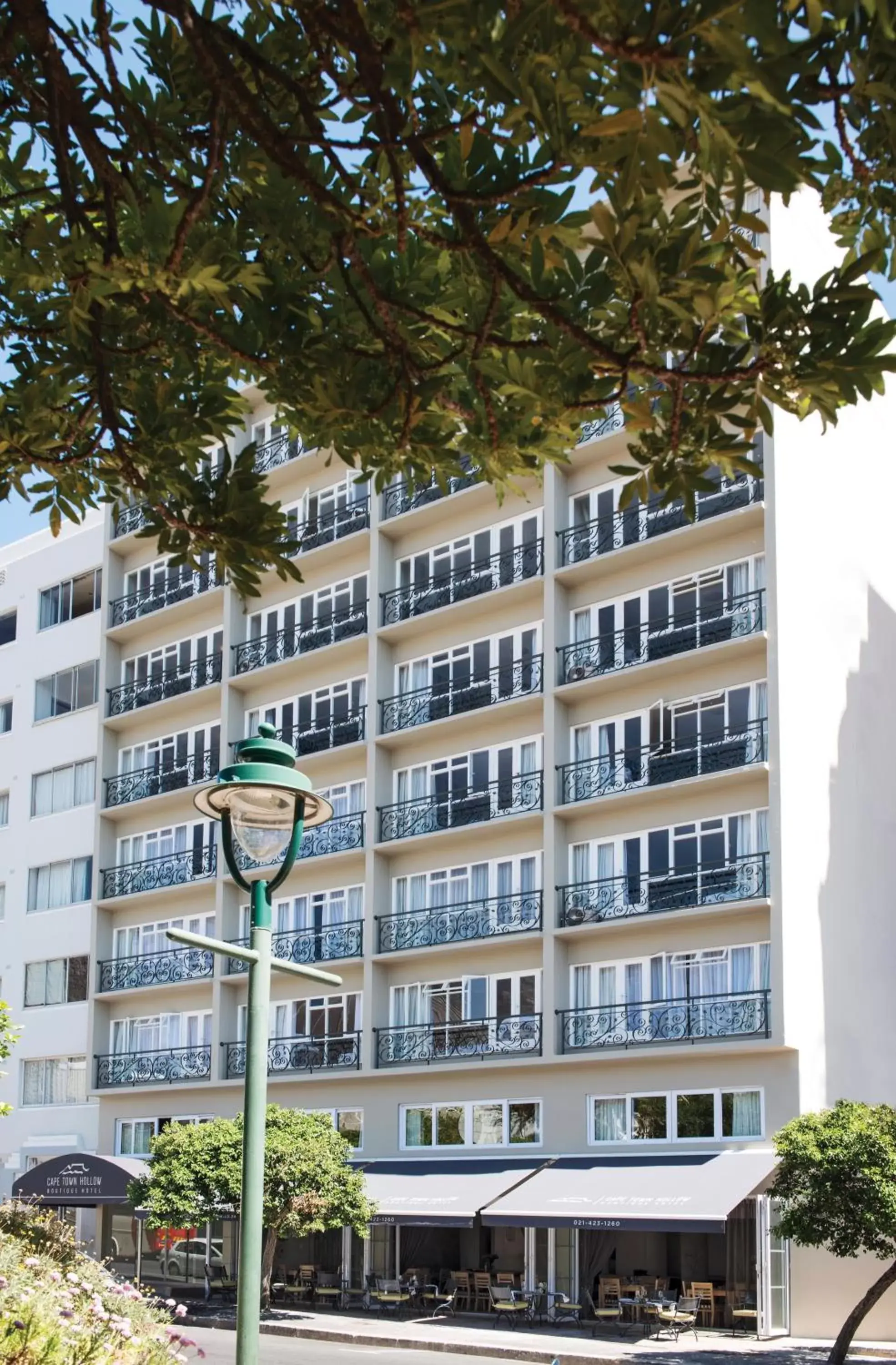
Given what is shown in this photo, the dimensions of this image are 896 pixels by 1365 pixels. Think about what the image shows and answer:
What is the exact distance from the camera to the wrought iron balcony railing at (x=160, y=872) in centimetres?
4425

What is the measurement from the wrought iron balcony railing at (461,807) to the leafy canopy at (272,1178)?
22.3ft

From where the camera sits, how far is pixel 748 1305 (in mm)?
31531

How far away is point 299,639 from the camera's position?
43.8m

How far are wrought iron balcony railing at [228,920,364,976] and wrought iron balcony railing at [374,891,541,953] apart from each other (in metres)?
0.80

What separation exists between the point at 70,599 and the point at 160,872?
9.89 metres

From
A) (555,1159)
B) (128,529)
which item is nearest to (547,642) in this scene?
(555,1159)

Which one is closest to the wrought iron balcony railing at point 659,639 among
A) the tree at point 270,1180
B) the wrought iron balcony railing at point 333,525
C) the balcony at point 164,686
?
the wrought iron balcony railing at point 333,525

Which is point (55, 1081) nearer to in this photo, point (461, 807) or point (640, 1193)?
point (461, 807)

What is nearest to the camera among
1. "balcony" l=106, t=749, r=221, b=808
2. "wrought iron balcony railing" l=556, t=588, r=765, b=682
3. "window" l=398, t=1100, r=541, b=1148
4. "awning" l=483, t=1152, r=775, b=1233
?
"awning" l=483, t=1152, r=775, b=1233

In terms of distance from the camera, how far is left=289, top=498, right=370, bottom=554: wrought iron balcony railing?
43.0 m

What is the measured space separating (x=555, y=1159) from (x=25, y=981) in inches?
784

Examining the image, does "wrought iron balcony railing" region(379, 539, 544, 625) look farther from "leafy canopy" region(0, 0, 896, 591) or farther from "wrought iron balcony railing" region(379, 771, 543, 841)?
"leafy canopy" region(0, 0, 896, 591)

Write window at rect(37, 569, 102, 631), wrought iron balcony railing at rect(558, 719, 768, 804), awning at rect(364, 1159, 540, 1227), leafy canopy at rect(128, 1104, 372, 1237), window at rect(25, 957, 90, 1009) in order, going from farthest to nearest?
window at rect(37, 569, 102, 631) → window at rect(25, 957, 90, 1009) → leafy canopy at rect(128, 1104, 372, 1237) → wrought iron balcony railing at rect(558, 719, 768, 804) → awning at rect(364, 1159, 540, 1227)

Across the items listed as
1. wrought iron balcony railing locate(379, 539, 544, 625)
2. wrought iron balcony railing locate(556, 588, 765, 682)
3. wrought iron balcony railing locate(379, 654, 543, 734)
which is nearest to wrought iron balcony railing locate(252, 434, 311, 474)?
wrought iron balcony railing locate(379, 539, 544, 625)
